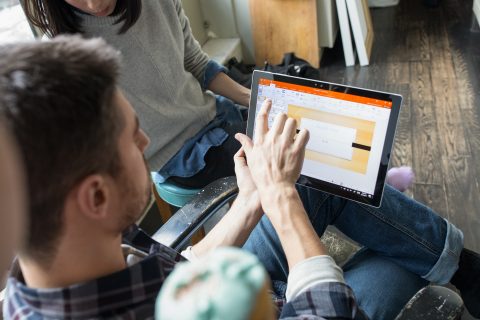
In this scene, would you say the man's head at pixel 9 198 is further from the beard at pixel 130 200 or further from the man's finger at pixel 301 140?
the man's finger at pixel 301 140

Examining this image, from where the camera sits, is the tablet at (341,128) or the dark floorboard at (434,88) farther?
the dark floorboard at (434,88)

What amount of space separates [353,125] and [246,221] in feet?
0.95

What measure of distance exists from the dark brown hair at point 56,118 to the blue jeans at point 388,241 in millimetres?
522

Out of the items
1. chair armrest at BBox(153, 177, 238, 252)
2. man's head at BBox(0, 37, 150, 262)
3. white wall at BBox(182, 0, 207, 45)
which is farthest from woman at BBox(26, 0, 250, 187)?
white wall at BBox(182, 0, 207, 45)

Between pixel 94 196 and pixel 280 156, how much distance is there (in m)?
0.35

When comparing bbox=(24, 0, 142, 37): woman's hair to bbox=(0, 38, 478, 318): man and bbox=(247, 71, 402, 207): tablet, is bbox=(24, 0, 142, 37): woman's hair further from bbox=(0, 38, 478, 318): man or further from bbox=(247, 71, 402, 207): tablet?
bbox=(0, 38, 478, 318): man

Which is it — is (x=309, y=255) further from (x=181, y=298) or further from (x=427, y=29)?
(x=427, y=29)

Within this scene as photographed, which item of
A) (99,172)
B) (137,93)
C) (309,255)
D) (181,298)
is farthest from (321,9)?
(181,298)

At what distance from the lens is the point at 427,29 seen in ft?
9.42

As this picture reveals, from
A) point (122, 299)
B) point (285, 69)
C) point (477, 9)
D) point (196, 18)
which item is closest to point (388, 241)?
point (122, 299)

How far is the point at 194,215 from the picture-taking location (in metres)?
0.94

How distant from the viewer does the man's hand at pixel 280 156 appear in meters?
0.72

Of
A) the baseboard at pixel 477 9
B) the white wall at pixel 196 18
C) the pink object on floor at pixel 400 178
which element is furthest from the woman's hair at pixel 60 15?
the baseboard at pixel 477 9

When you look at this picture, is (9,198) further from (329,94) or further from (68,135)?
(329,94)
